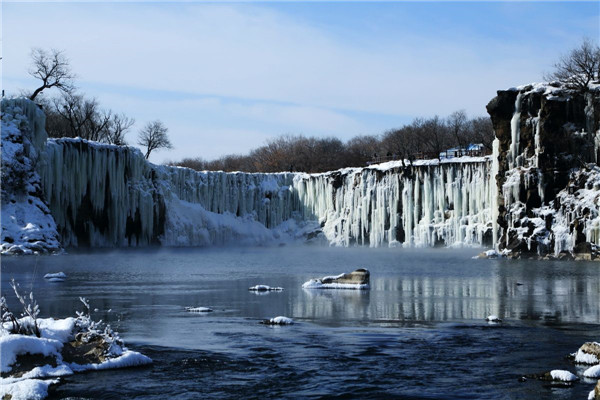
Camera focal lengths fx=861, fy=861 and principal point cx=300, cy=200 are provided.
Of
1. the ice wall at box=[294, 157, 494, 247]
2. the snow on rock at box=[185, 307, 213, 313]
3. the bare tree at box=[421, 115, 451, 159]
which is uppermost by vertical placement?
the bare tree at box=[421, 115, 451, 159]

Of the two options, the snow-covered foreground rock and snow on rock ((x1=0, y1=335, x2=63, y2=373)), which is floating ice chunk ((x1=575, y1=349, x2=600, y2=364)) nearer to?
the snow-covered foreground rock

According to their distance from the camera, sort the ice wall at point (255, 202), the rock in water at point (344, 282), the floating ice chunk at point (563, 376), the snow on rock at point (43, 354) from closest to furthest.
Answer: the snow on rock at point (43, 354)
the floating ice chunk at point (563, 376)
the rock in water at point (344, 282)
the ice wall at point (255, 202)

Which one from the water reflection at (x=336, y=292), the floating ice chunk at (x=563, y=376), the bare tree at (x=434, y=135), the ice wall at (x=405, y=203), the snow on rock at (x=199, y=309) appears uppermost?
the bare tree at (x=434, y=135)

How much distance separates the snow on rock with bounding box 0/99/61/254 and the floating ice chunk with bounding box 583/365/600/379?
47362 millimetres

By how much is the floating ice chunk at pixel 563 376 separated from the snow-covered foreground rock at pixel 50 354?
22.1 ft

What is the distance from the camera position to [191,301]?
1003 inches

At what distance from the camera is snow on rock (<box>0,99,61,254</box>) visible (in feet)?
188

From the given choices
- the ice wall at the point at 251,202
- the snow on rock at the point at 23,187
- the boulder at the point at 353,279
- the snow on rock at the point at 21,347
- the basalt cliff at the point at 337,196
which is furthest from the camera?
the ice wall at the point at 251,202

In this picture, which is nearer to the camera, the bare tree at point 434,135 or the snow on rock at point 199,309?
the snow on rock at point 199,309

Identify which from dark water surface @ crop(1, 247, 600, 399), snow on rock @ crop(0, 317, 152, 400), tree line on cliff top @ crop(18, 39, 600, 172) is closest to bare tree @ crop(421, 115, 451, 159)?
tree line on cliff top @ crop(18, 39, 600, 172)

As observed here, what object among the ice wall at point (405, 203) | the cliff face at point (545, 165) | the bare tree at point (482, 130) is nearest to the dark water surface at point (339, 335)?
the cliff face at point (545, 165)

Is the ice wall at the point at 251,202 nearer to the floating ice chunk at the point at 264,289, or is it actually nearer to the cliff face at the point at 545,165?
the cliff face at the point at 545,165

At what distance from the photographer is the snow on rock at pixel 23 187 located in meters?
57.2

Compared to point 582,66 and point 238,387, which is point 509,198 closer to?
point 582,66
